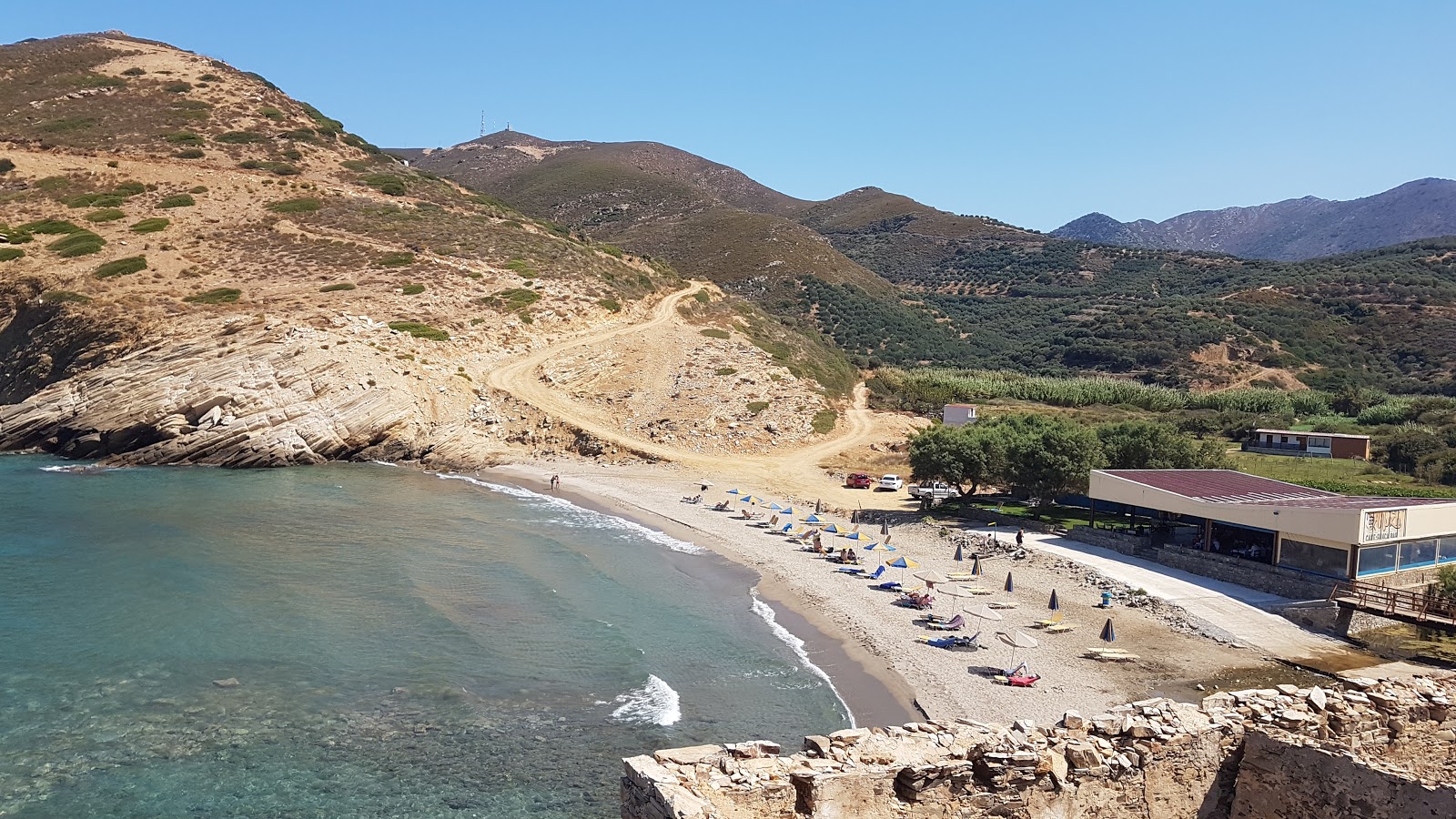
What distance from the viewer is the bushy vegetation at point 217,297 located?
5962cm

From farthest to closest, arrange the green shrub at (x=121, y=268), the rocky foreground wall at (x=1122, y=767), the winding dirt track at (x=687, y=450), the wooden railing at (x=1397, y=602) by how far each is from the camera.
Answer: the green shrub at (x=121, y=268) → the winding dirt track at (x=687, y=450) → the wooden railing at (x=1397, y=602) → the rocky foreground wall at (x=1122, y=767)

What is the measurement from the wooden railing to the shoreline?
14.5 metres

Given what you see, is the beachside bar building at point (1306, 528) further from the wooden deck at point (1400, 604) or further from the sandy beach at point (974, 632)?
the sandy beach at point (974, 632)

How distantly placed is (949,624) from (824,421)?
115 feet

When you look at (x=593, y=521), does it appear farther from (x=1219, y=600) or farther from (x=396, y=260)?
(x=396, y=260)

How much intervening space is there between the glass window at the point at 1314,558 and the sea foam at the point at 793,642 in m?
16.6

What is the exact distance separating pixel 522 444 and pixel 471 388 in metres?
5.29

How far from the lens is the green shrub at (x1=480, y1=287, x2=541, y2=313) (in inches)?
2670

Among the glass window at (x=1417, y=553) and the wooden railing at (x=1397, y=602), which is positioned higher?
the glass window at (x=1417, y=553)

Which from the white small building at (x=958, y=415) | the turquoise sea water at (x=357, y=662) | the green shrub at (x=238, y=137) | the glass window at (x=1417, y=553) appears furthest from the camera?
the green shrub at (x=238, y=137)

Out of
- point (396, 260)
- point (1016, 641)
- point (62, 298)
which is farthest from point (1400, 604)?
point (62, 298)

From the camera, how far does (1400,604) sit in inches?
1061

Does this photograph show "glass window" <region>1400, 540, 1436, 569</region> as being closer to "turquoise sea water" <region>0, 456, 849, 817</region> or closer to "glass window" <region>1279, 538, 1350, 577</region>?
"glass window" <region>1279, 538, 1350, 577</region>

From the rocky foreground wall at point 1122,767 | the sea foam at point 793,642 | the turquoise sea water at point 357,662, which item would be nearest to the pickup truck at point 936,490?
the turquoise sea water at point 357,662
